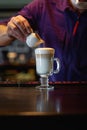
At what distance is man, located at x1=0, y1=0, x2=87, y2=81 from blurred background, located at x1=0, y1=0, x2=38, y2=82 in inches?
118

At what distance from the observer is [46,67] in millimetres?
1190

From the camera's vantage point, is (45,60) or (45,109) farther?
(45,60)

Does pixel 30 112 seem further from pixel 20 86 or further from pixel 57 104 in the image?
pixel 20 86

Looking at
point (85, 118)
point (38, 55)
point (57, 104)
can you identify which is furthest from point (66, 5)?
point (85, 118)

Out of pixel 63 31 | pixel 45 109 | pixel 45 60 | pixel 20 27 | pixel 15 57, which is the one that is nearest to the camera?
pixel 45 109

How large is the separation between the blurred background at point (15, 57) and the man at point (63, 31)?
299 cm

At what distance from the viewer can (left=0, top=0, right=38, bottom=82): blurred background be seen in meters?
4.73

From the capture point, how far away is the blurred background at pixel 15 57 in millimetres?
4730

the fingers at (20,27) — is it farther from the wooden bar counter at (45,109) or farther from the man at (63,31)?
the wooden bar counter at (45,109)

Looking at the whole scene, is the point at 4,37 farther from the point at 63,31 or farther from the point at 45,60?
the point at 45,60

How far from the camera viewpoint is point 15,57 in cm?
481

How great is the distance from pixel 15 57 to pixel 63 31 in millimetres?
3244

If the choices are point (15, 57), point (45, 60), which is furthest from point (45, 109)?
point (15, 57)

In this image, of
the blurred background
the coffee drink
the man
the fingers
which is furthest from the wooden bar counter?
the blurred background
